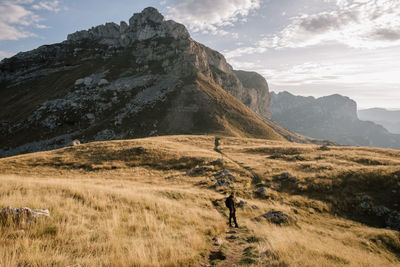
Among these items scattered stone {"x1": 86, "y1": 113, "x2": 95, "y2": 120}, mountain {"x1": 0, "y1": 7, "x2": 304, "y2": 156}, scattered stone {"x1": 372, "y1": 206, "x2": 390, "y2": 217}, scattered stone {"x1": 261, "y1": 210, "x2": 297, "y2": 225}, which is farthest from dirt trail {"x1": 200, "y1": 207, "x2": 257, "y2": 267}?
scattered stone {"x1": 86, "y1": 113, "x2": 95, "y2": 120}

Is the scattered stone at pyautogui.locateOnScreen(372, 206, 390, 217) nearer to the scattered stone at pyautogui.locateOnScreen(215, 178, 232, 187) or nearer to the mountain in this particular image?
the scattered stone at pyautogui.locateOnScreen(215, 178, 232, 187)

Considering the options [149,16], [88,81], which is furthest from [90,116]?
[149,16]

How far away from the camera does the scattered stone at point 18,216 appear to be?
5.37 m

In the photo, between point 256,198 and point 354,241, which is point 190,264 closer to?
point 354,241

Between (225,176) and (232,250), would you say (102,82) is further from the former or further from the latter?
(232,250)

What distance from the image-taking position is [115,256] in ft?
15.1

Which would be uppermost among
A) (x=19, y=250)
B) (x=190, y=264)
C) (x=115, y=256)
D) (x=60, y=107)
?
(x=60, y=107)

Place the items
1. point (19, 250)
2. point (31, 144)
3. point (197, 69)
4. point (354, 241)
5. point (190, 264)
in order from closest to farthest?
point (19, 250)
point (190, 264)
point (354, 241)
point (31, 144)
point (197, 69)

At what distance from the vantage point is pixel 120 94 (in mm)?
91938

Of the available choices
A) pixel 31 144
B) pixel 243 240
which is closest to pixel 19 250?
pixel 243 240

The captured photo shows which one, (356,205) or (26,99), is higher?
(26,99)

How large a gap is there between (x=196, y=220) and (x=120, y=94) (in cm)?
9349

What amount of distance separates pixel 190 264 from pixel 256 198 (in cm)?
1419

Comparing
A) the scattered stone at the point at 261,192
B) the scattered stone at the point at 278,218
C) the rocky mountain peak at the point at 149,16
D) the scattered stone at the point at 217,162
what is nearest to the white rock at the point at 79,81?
the rocky mountain peak at the point at 149,16
